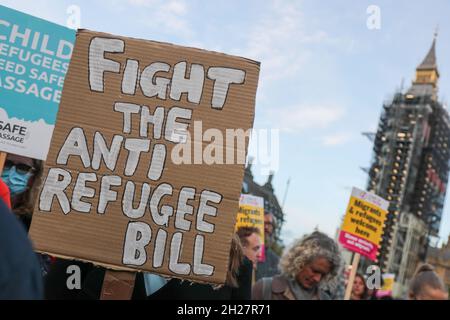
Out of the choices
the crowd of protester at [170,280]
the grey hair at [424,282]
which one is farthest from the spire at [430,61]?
the grey hair at [424,282]

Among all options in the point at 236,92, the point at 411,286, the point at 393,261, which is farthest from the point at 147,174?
the point at 393,261

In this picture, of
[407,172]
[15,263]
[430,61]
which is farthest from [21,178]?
[430,61]

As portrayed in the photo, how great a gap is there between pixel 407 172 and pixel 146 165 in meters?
82.3

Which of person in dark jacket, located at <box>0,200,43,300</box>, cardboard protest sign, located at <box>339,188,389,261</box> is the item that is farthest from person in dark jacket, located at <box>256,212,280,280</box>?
person in dark jacket, located at <box>0,200,43,300</box>

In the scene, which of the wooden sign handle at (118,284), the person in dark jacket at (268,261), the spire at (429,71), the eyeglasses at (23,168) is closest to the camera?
the wooden sign handle at (118,284)

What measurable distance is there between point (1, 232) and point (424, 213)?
292ft

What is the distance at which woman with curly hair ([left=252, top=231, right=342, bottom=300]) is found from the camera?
4.23 metres

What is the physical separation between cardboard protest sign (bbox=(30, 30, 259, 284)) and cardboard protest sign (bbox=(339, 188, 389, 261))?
14.8 ft

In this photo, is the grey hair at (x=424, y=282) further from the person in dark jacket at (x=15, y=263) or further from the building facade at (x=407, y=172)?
the building facade at (x=407, y=172)

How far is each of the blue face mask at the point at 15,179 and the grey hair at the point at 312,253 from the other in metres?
1.93

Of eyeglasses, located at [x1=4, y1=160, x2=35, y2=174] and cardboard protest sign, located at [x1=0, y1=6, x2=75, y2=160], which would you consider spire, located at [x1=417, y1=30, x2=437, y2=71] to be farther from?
cardboard protest sign, located at [x1=0, y1=6, x2=75, y2=160]

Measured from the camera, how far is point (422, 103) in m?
84.6

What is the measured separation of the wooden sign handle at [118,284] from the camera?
8.50 ft

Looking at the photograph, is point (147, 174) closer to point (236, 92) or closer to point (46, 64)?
point (236, 92)
